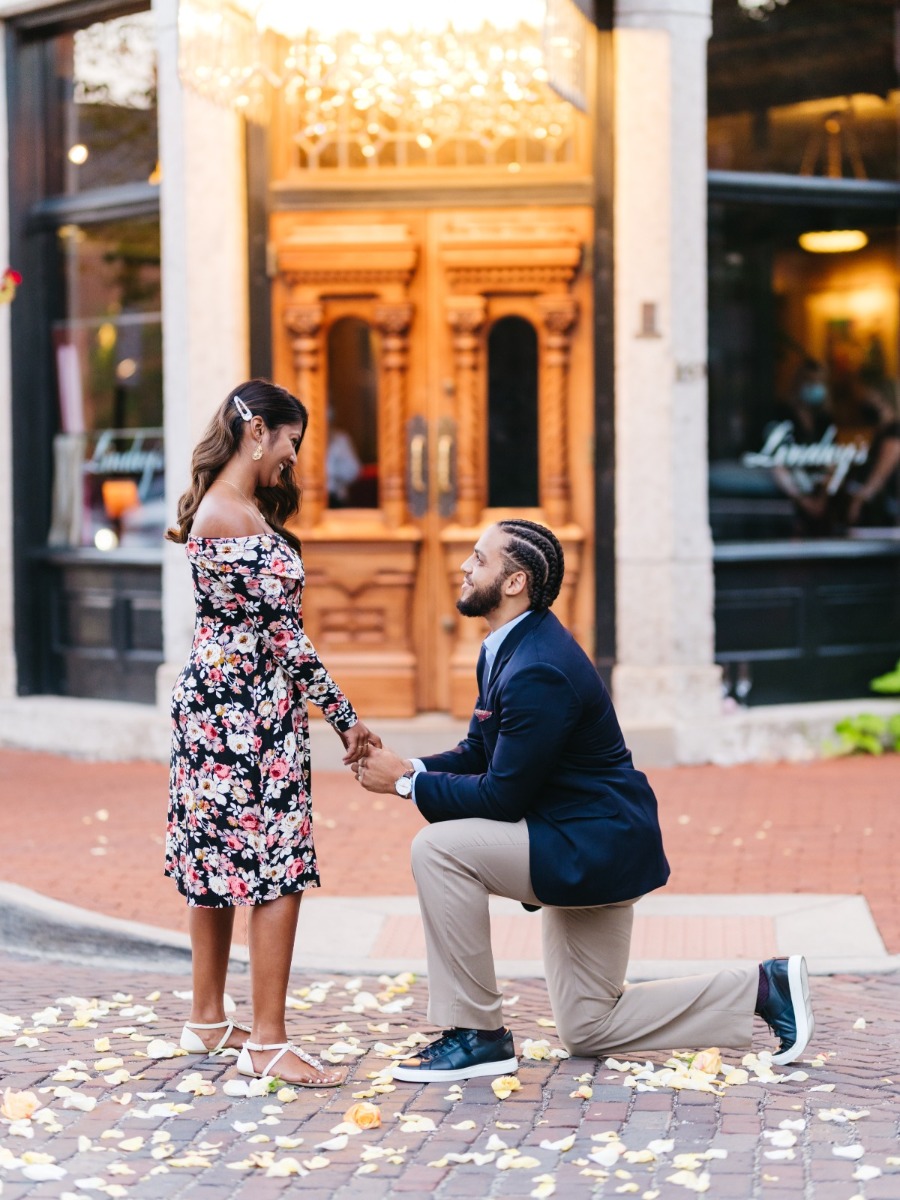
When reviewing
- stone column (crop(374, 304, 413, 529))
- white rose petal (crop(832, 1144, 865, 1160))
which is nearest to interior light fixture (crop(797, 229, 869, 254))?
stone column (crop(374, 304, 413, 529))

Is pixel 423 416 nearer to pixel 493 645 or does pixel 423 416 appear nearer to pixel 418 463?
pixel 418 463

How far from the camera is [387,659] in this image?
33.2 ft

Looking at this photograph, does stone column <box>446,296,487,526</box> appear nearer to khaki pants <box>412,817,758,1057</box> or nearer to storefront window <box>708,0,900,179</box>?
storefront window <box>708,0,900,179</box>

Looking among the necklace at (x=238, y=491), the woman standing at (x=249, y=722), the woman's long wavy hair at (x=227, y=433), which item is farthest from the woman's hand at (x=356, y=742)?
the necklace at (x=238, y=491)

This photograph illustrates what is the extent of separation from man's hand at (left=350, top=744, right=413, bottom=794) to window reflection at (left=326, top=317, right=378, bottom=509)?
557 centimetres

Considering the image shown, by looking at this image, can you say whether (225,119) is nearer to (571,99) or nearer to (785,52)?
(571,99)

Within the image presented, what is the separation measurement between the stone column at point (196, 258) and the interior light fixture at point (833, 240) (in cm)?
346

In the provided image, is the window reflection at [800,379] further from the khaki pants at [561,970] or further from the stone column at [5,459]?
the khaki pants at [561,970]

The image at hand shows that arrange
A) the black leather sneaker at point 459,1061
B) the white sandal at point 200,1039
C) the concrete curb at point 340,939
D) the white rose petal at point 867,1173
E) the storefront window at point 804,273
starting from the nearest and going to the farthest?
the white rose petal at point 867,1173 < the black leather sneaker at point 459,1061 < the white sandal at point 200,1039 < the concrete curb at point 340,939 < the storefront window at point 804,273

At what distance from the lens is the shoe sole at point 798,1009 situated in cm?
473

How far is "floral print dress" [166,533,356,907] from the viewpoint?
462 centimetres

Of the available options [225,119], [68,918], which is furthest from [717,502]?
[68,918]

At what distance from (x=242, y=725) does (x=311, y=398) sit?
18.8 ft

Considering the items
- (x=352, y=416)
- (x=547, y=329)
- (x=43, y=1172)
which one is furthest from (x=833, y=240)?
(x=43, y=1172)
